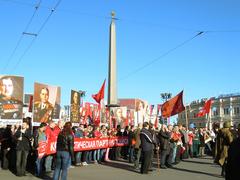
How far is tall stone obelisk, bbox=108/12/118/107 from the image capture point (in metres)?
21.2

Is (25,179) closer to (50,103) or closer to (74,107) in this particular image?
(50,103)

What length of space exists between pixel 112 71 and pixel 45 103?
4333 mm

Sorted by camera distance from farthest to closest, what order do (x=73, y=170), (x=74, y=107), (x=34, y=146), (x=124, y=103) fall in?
(x=124, y=103)
(x=74, y=107)
(x=73, y=170)
(x=34, y=146)

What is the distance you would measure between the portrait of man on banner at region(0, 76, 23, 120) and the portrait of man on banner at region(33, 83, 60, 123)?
0.83 metres

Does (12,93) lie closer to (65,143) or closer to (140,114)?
(65,143)

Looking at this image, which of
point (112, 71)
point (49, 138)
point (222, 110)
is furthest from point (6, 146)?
point (222, 110)

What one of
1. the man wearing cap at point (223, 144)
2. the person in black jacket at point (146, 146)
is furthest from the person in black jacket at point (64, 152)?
the man wearing cap at point (223, 144)

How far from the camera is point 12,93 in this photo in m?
17.5

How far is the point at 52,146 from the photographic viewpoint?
14172mm

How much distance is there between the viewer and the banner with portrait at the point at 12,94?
56.6 feet

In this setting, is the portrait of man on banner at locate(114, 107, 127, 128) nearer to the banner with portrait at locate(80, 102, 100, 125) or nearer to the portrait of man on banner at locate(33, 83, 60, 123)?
the banner with portrait at locate(80, 102, 100, 125)

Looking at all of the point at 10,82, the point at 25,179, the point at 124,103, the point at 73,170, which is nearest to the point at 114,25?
the point at 10,82

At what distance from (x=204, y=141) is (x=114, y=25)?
8244 mm

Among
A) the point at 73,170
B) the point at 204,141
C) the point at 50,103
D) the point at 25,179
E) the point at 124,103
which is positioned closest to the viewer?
the point at 25,179
